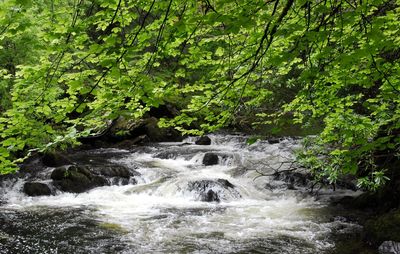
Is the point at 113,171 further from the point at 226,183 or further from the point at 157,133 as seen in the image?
the point at 157,133

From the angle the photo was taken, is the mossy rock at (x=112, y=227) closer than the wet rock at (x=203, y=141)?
Yes

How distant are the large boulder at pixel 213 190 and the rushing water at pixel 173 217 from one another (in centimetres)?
4

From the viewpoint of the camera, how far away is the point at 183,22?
3.15 meters

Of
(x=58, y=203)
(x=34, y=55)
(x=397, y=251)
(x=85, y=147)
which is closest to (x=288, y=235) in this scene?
(x=397, y=251)

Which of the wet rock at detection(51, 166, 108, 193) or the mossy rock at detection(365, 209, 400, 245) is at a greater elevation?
the wet rock at detection(51, 166, 108, 193)

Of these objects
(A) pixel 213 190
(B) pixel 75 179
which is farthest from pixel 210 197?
(B) pixel 75 179

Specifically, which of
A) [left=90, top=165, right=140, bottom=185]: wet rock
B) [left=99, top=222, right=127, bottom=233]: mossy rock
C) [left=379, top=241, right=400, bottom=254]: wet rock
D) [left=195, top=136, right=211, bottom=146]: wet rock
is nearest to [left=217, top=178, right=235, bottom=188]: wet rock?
[left=90, top=165, right=140, bottom=185]: wet rock

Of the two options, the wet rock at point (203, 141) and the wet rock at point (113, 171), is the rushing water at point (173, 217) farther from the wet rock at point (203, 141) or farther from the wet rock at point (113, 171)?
the wet rock at point (203, 141)

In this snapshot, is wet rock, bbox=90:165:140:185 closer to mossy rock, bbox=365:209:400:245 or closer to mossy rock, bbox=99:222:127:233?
mossy rock, bbox=99:222:127:233

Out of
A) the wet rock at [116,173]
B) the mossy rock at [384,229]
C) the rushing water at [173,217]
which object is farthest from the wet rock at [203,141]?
the mossy rock at [384,229]

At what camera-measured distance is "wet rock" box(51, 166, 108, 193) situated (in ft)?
41.9

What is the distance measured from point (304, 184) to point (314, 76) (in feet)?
33.7

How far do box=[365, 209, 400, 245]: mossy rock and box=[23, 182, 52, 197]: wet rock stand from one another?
9499 millimetres

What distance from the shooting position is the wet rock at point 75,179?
12.8m
